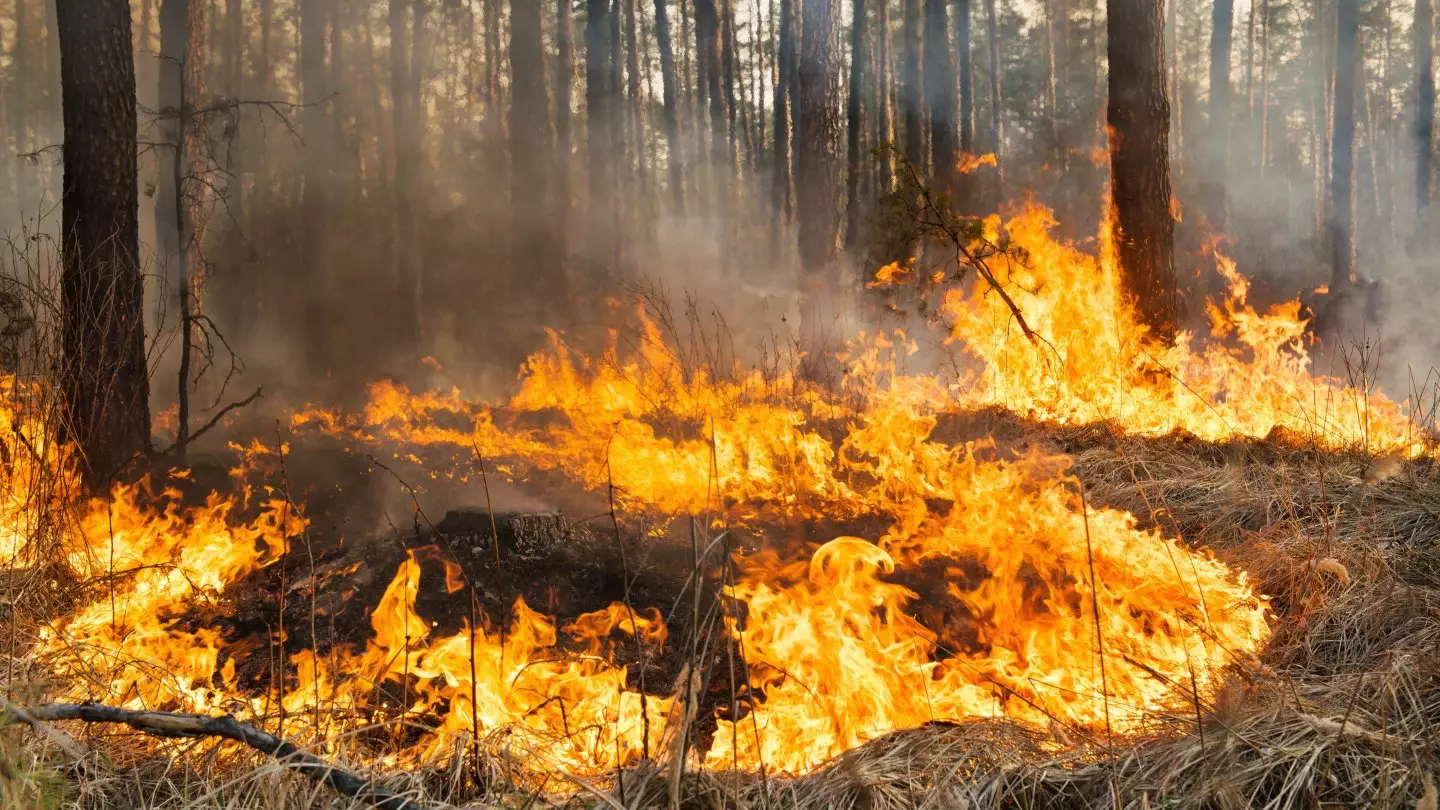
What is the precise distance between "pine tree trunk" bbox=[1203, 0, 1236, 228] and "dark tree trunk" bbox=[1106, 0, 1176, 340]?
16.1m

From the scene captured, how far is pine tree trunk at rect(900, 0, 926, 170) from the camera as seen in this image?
929 inches

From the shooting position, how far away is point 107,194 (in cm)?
543

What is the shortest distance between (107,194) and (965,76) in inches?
944

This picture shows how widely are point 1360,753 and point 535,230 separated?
A: 69.4 feet

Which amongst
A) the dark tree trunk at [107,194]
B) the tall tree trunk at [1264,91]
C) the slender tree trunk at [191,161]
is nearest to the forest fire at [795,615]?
the dark tree trunk at [107,194]

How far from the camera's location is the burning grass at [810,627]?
6.81 feet

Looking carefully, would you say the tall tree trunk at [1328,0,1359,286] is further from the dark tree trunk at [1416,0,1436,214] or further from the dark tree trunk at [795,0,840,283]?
the dark tree trunk at [795,0,840,283]

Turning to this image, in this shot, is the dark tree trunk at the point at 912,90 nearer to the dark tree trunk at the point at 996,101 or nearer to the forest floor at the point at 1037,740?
the dark tree trunk at the point at 996,101

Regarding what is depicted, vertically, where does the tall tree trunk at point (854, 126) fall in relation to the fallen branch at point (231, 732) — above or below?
above

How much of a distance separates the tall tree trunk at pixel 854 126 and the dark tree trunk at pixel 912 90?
4.91 ft

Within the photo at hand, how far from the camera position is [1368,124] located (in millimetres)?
23984

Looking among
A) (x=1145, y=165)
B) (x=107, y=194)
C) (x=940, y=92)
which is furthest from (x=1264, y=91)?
(x=107, y=194)

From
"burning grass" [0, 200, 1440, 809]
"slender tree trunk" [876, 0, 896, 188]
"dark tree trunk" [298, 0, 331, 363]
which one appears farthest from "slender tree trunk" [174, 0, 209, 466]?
"slender tree trunk" [876, 0, 896, 188]

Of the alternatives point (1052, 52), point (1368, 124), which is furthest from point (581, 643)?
point (1368, 124)
